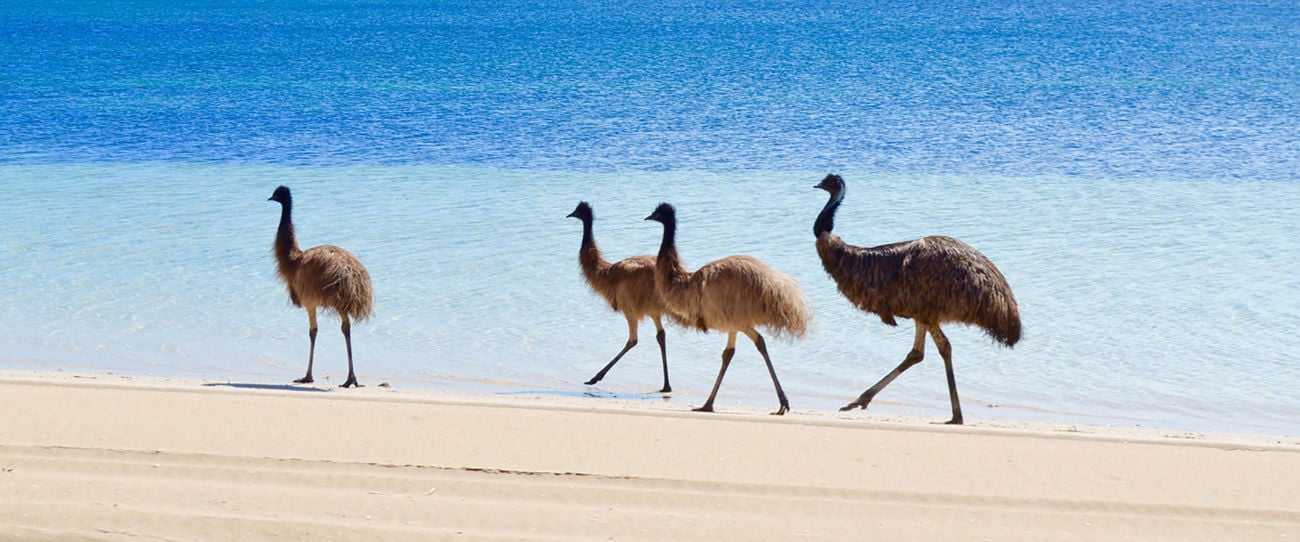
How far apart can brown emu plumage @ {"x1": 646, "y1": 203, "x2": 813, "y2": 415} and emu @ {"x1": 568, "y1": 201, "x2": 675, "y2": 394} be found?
0.83m

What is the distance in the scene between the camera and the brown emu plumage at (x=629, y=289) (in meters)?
9.80

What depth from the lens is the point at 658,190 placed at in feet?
65.1

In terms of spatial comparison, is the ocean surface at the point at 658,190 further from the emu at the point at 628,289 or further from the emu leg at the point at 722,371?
the emu leg at the point at 722,371

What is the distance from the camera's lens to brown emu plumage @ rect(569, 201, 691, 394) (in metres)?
9.80

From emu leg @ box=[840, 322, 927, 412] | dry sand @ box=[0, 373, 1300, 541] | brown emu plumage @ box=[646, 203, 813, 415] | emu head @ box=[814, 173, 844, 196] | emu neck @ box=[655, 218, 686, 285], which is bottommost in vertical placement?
dry sand @ box=[0, 373, 1300, 541]

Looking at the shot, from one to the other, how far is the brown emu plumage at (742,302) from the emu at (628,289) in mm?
827

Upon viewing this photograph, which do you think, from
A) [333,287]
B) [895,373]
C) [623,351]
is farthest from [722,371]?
[333,287]

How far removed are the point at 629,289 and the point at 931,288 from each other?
2.55 m

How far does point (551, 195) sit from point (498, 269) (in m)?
5.77

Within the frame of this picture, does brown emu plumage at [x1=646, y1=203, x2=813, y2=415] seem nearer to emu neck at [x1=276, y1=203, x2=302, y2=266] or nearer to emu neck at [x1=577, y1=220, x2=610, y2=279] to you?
emu neck at [x1=577, y1=220, x2=610, y2=279]

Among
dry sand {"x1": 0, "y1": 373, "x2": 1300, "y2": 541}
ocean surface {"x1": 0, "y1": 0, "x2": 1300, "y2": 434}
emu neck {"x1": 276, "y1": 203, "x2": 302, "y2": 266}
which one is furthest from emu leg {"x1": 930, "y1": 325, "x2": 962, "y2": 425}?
emu neck {"x1": 276, "y1": 203, "x2": 302, "y2": 266}

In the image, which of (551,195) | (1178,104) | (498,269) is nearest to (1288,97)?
(1178,104)

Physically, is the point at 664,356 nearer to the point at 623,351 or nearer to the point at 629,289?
the point at 623,351

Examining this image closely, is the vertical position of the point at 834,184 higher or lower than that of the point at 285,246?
higher
